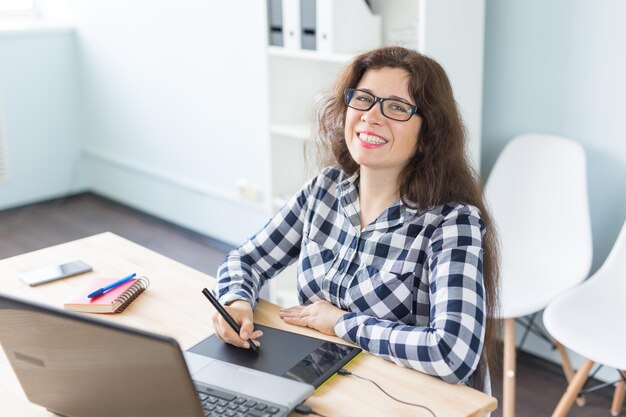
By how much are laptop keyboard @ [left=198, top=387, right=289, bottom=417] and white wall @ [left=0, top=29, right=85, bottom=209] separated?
359 centimetres

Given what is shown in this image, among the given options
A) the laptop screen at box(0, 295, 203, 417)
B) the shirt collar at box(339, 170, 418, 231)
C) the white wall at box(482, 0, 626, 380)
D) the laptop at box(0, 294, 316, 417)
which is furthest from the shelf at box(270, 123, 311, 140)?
the laptop screen at box(0, 295, 203, 417)

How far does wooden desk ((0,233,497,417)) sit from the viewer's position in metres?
1.39

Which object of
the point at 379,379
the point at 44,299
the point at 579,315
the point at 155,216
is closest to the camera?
the point at 379,379

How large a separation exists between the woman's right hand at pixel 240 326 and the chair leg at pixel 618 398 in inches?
55.8

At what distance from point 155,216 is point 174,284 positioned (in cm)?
271

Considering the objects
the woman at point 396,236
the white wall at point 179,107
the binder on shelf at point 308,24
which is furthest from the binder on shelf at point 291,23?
the woman at point 396,236

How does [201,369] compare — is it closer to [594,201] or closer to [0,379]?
[0,379]

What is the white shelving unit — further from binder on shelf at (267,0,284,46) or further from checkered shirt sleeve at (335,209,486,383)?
checkered shirt sleeve at (335,209,486,383)

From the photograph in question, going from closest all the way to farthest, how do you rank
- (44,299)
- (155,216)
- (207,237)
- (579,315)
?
(44,299), (579,315), (207,237), (155,216)

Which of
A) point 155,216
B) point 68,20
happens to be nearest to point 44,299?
point 155,216

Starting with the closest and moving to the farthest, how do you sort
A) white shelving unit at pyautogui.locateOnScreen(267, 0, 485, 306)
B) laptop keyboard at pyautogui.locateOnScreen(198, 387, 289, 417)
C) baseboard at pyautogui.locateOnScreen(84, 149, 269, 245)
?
laptop keyboard at pyautogui.locateOnScreen(198, 387, 289, 417)
white shelving unit at pyautogui.locateOnScreen(267, 0, 485, 306)
baseboard at pyautogui.locateOnScreen(84, 149, 269, 245)

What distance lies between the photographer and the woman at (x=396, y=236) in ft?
5.11

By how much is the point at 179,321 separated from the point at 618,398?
1.54 meters

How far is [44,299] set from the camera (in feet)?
6.00
